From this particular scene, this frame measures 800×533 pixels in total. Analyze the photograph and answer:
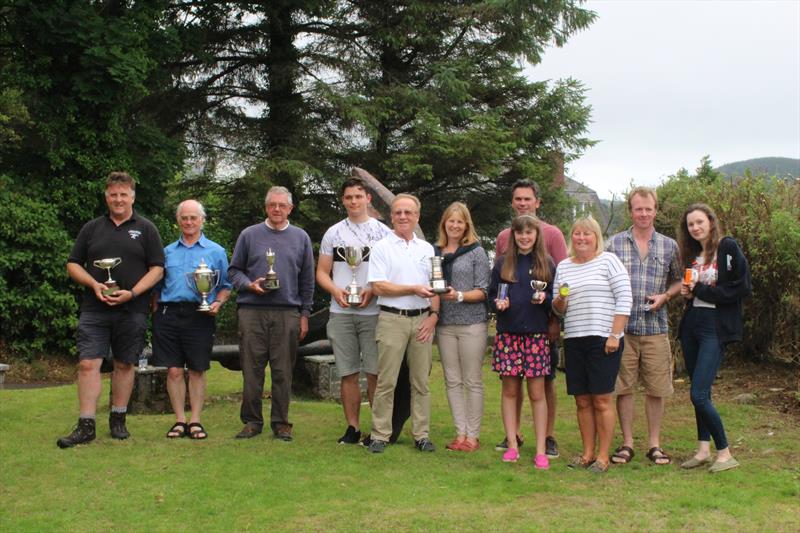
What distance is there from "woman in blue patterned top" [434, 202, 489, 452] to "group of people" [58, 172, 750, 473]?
0.01 metres

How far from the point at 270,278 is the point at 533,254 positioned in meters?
2.03

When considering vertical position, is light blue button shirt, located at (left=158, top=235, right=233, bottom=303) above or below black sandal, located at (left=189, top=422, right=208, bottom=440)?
above

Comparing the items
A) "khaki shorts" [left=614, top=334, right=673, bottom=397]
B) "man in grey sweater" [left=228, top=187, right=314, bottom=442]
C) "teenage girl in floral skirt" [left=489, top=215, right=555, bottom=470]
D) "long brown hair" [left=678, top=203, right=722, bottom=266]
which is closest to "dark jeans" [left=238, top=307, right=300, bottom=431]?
"man in grey sweater" [left=228, top=187, right=314, bottom=442]

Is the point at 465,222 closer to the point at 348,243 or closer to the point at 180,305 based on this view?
the point at 348,243

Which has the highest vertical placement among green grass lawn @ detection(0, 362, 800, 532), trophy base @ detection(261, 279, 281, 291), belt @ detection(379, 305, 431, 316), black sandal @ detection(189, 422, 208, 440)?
trophy base @ detection(261, 279, 281, 291)

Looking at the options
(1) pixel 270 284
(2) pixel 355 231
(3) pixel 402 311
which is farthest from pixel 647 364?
(1) pixel 270 284

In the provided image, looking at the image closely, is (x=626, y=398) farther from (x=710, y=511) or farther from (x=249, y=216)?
(x=249, y=216)

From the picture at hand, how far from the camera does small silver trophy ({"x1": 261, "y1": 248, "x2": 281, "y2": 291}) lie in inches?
255

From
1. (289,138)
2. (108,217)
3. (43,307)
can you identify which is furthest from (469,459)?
(289,138)

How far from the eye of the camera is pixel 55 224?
14.2 metres

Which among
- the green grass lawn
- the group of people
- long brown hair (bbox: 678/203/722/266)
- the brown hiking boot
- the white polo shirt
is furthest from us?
the brown hiking boot

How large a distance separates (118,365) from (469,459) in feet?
9.48

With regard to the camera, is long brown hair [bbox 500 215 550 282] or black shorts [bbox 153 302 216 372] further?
black shorts [bbox 153 302 216 372]

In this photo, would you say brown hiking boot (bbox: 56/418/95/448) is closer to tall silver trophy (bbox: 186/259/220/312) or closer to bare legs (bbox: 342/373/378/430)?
tall silver trophy (bbox: 186/259/220/312)
